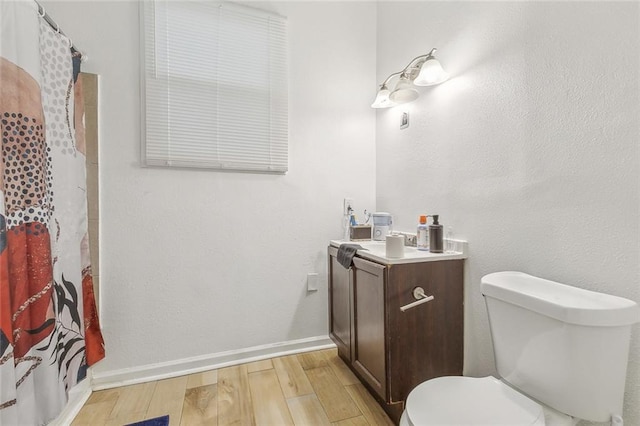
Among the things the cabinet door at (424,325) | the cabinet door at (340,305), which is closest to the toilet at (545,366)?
the cabinet door at (424,325)

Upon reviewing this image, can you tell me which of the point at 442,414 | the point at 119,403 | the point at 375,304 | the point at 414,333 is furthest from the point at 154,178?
the point at 442,414

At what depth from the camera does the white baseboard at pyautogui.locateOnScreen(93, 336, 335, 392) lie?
163 centimetres

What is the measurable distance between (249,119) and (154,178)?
70 cm

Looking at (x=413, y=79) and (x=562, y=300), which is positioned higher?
(x=413, y=79)

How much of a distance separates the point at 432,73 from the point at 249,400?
1.99 m

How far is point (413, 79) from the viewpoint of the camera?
1.68 meters

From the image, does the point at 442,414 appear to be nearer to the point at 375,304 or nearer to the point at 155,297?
the point at 375,304

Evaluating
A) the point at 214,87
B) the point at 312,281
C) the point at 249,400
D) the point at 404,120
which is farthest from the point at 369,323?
the point at 214,87

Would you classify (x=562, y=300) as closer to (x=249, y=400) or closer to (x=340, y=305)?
(x=340, y=305)

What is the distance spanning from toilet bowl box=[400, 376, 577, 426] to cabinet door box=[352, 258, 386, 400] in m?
0.35

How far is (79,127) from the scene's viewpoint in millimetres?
1456

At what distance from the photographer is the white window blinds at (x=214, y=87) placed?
65.9 inches

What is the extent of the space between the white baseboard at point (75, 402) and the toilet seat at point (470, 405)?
5.17 ft

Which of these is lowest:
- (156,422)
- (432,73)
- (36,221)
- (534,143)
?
(156,422)
